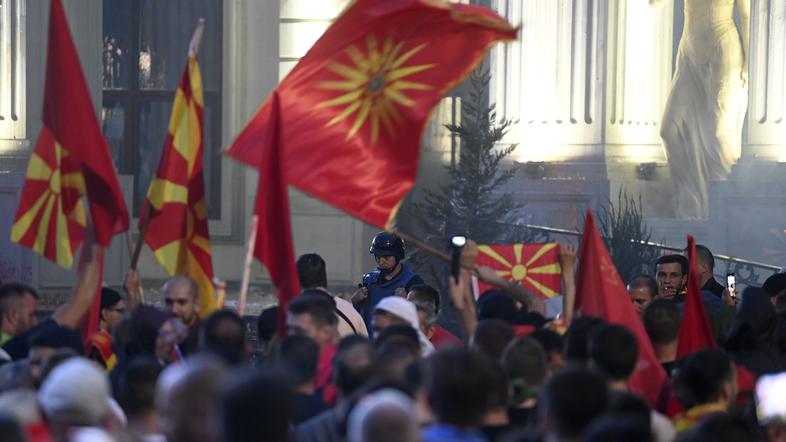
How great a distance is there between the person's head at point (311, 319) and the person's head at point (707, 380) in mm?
1567

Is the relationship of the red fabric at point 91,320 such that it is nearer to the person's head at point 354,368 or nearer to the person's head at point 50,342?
the person's head at point 50,342

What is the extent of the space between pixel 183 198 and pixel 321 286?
152cm

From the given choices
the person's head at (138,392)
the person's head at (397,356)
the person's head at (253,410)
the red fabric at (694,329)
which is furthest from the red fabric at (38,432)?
the red fabric at (694,329)

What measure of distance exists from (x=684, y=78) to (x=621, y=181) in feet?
7.23

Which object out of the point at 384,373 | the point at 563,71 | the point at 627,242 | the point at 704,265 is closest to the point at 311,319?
the point at 384,373

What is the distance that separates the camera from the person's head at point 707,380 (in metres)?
6.47

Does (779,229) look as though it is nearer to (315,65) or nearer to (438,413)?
(315,65)

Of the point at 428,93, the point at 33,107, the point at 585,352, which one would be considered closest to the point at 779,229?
the point at 33,107

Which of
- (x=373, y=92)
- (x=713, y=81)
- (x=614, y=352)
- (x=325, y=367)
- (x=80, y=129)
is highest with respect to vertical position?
(x=713, y=81)

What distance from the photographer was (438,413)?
5258 millimetres

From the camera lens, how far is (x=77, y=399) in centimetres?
526

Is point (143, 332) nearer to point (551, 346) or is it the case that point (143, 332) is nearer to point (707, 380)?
point (551, 346)

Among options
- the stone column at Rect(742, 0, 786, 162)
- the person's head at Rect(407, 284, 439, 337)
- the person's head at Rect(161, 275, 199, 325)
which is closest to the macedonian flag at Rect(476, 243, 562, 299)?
the person's head at Rect(407, 284, 439, 337)

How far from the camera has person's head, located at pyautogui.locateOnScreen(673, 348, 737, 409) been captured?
647 cm
